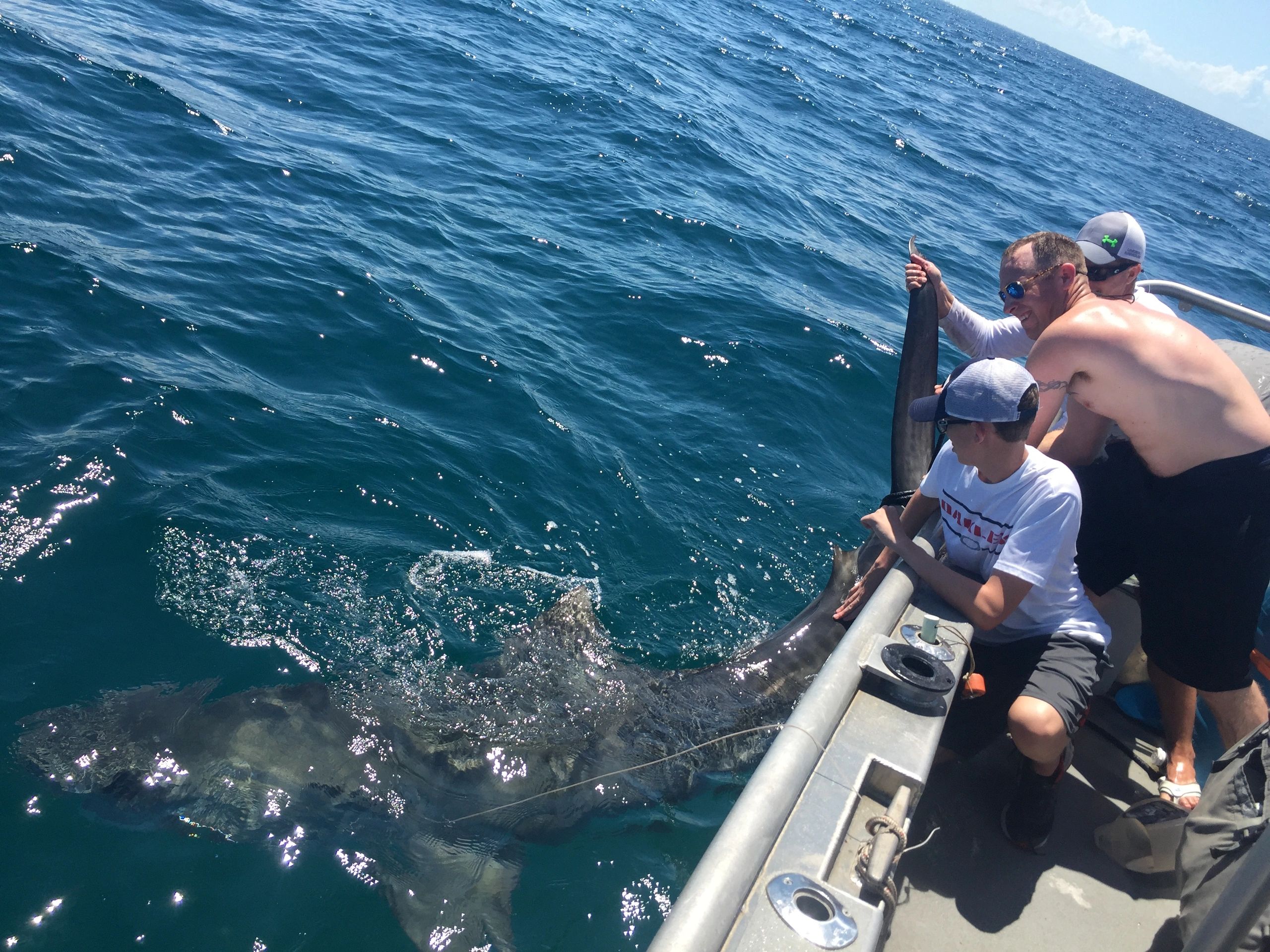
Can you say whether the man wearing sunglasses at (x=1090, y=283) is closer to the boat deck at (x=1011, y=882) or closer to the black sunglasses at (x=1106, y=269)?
the black sunglasses at (x=1106, y=269)

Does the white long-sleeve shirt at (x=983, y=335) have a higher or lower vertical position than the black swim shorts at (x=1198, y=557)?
higher

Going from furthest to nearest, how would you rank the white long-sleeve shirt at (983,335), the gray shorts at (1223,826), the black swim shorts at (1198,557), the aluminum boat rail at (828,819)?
the white long-sleeve shirt at (983,335) < the black swim shorts at (1198,557) < the gray shorts at (1223,826) < the aluminum boat rail at (828,819)

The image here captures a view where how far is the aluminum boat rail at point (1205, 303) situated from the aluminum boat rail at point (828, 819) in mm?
3319

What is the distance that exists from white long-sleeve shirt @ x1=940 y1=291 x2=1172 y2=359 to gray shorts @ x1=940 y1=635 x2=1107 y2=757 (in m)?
2.17

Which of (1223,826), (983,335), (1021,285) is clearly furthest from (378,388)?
(1223,826)

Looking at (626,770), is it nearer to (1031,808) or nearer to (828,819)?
(1031,808)

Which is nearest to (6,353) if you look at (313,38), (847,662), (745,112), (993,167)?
(847,662)

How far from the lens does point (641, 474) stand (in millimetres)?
7363

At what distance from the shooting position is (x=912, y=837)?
11.1 feet

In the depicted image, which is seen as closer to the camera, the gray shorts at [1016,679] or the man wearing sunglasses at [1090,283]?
the gray shorts at [1016,679]

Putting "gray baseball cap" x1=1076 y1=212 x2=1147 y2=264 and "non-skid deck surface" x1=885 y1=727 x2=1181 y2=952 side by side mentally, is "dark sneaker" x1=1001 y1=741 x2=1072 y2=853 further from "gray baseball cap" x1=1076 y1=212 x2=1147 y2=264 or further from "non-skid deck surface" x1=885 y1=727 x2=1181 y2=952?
"gray baseball cap" x1=1076 y1=212 x2=1147 y2=264

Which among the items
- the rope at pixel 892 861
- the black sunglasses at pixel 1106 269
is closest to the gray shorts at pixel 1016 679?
the rope at pixel 892 861

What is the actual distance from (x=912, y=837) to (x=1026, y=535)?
127cm

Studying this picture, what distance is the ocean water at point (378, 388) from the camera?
4.49 meters
